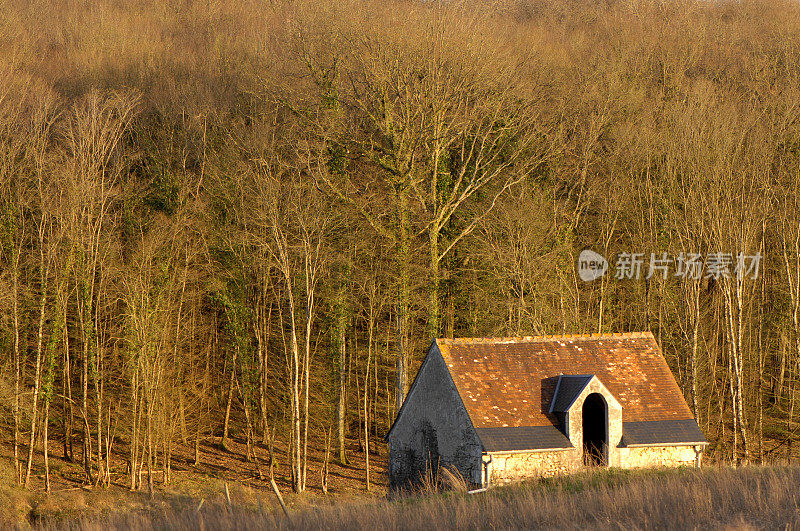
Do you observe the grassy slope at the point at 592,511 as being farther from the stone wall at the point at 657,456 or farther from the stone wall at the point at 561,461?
the stone wall at the point at 657,456

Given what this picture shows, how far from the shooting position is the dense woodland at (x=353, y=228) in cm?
3038

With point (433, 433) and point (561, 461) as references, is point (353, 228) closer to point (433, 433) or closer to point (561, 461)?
point (433, 433)

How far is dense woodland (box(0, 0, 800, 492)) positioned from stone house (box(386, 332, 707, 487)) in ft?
19.5

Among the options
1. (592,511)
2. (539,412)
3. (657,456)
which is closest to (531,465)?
(539,412)

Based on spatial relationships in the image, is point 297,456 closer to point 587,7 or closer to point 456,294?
point 456,294

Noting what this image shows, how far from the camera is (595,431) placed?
978 inches

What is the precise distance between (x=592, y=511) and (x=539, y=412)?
29.0 feet

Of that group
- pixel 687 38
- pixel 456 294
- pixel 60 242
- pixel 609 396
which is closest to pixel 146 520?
pixel 609 396

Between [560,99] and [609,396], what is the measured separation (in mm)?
16439

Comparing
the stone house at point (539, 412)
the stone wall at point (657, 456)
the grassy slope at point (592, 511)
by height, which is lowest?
the stone wall at point (657, 456)

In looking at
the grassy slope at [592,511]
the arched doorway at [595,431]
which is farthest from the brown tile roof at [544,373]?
the grassy slope at [592,511]

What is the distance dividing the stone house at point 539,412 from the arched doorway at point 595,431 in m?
0.03

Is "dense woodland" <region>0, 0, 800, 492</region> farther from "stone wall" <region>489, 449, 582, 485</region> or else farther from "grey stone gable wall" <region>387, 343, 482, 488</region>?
"stone wall" <region>489, 449, 582, 485</region>

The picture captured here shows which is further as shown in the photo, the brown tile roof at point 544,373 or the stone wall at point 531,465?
the brown tile roof at point 544,373
